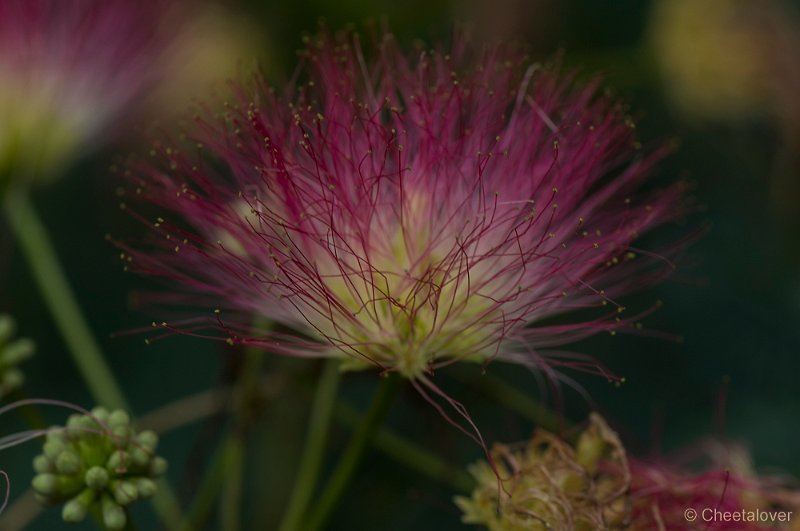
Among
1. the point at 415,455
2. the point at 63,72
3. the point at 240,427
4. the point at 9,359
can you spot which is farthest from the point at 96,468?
the point at 63,72

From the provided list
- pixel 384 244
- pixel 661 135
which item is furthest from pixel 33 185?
pixel 661 135

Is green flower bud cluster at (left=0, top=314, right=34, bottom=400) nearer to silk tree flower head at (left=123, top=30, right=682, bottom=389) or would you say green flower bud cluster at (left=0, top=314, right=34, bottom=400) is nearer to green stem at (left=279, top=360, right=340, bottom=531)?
silk tree flower head at (left=123, top=30, right=682, bottom=389)

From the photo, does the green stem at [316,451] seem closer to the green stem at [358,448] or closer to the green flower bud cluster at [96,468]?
the green stem at [358,448]

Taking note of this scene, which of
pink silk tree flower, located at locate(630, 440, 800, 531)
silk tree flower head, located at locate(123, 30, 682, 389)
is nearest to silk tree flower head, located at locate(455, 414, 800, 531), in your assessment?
pink silk tree flower, located at locate(630, 440, 800, 531)

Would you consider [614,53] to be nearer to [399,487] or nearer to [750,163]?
[750,163]

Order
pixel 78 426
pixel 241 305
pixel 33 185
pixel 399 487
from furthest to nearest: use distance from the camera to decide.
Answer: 1. pixel 399 487
2. pixel 33 185
3. pixel 241 305
4. pixel 78 426
